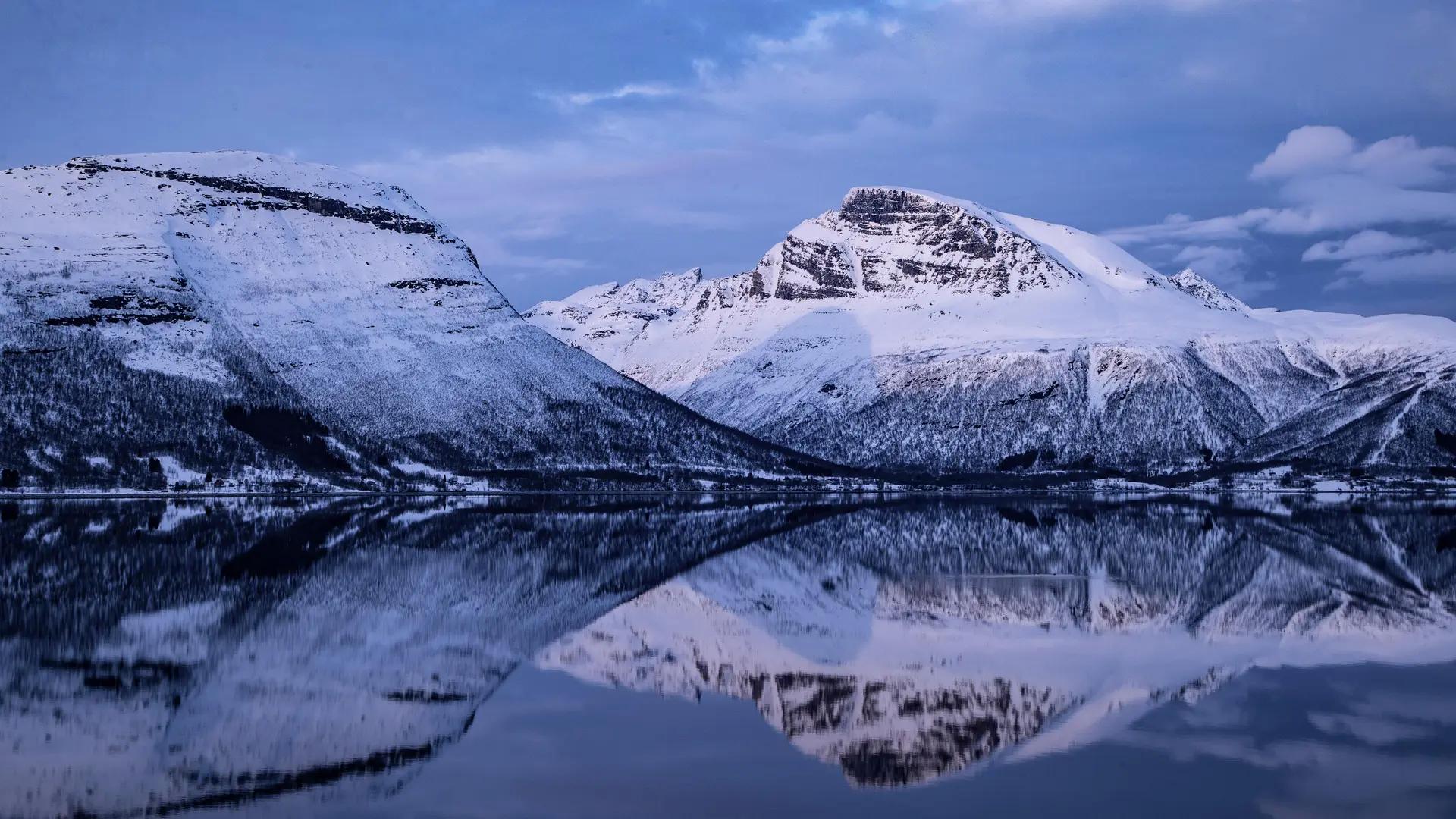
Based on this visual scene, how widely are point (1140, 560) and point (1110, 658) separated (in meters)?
39.4

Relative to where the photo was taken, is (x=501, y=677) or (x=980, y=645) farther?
(x=980, y=645)

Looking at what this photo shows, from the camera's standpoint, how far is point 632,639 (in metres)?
50.3

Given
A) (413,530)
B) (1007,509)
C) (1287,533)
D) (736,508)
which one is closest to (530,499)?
(736,508)

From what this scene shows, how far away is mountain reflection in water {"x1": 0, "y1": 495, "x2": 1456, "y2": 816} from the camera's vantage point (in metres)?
32.2

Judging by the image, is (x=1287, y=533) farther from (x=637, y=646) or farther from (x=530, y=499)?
(x=530, y=499)

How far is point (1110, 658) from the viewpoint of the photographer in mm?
45969

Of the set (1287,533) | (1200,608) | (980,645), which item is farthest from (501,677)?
(1287,533)

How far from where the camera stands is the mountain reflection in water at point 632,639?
105ft

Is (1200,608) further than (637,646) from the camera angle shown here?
Yes

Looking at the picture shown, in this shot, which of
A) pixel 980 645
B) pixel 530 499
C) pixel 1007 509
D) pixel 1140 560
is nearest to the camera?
pixel 980 645

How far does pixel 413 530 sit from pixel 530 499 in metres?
79.1

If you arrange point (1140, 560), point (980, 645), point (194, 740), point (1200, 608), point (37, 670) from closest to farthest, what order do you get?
point (194, 740)
point (37, 670)
point (980, 645)
point (1200, 608)
point (1140, 560)

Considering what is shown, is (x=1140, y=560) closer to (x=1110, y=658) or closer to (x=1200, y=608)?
(x=1200, y=608)

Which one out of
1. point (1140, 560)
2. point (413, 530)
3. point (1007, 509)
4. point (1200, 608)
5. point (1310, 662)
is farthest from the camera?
point (1007, 509)
